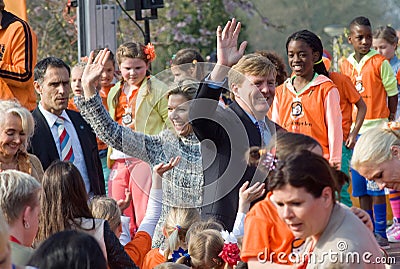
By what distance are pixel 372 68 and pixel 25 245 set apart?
22.0 feet

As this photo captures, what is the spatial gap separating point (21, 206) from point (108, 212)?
1.06 m

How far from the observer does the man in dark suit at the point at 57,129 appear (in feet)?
23.0

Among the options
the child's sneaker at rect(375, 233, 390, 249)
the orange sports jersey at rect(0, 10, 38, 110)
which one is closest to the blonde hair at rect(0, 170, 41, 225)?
the orange sports jersey at rect(0, 10, 38, 110)

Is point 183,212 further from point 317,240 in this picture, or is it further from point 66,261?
point 66,261

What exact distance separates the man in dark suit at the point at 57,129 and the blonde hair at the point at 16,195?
8.25ft

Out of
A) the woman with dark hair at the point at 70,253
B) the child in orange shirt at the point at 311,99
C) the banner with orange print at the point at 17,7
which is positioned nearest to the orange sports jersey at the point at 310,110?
the child in orange shirt at the point at 311,99

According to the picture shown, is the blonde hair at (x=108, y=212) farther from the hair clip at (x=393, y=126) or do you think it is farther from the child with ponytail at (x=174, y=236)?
the hair clip at (x=393, y=126)

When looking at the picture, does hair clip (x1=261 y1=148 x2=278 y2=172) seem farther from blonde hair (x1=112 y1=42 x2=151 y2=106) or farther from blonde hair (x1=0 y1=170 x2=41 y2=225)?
blonde hair (x1=112 y1=42 x2=151 y2=106)

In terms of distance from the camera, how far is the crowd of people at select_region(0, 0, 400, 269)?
12.8 feet

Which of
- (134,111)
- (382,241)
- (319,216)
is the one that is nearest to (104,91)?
(134,111)

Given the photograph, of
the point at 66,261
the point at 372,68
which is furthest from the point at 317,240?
the point at 372,68

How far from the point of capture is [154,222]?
5.91 meters

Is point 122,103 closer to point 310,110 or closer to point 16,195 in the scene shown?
point 310,110

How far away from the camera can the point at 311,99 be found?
797 cm
